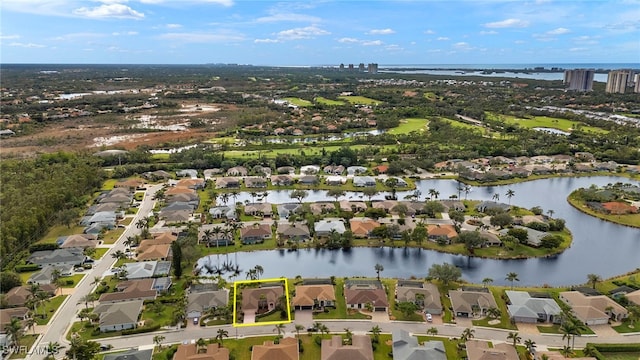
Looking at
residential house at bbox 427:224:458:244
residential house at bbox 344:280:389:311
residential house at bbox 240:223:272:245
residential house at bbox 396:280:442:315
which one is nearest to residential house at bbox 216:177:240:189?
residential house at bbox 240:223:272:245

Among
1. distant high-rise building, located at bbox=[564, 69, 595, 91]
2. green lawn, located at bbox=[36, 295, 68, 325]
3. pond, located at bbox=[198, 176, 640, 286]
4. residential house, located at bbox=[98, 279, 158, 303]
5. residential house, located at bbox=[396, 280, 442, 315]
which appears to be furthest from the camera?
distant high-rise building, located at bbox=[564, 69, 595, 91]

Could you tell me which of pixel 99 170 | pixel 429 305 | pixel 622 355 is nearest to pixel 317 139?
pixel 99 170

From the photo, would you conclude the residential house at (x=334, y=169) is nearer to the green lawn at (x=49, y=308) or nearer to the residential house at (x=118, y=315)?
the residential house at (x=118, y=315)

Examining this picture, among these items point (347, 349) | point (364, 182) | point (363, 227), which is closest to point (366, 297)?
point (347, 349)

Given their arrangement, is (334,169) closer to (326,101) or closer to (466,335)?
(466,335)

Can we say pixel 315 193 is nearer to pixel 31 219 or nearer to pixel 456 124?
pixel 31 219

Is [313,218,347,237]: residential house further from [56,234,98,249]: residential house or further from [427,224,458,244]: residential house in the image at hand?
[56,234,98,249]: residential house

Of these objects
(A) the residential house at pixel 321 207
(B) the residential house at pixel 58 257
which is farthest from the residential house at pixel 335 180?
(B) the residential house at pixel 58 257
